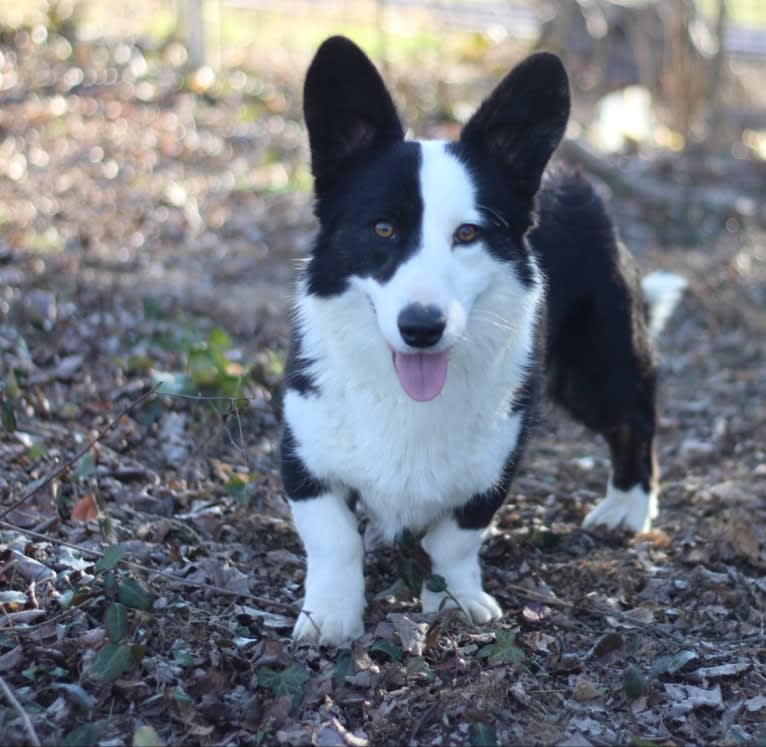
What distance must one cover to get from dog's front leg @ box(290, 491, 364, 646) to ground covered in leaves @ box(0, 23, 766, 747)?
0.28 ft

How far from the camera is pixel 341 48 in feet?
11.3

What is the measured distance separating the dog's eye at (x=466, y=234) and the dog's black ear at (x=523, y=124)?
1.27 feet

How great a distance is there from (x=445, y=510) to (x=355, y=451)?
14.9 inches

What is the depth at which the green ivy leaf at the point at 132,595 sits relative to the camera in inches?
125

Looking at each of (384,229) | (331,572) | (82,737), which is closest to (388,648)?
(331,572)

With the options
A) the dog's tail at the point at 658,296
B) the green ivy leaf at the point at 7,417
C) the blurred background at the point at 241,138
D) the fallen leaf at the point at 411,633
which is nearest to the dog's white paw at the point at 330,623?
the fallen leaf at the point at 411,633

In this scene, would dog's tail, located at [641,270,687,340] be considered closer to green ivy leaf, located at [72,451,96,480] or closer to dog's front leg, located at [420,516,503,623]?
dog's front leg, located at [420,516,503,623]

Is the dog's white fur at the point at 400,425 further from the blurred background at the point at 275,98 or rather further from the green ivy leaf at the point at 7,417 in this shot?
the blurred background at the point at 275,98

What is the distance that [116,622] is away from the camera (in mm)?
3076

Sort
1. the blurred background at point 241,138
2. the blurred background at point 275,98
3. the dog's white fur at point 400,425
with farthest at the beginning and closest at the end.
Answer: the blurred background at point 275,98, the blurred background at point 241,138, the dog's white fur at point 400,425

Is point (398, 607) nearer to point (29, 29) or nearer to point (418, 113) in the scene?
point (418, 113)

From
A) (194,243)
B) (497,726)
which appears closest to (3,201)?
(194,243)

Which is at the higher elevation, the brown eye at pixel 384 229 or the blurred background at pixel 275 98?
the brown eye at pixel 384 229

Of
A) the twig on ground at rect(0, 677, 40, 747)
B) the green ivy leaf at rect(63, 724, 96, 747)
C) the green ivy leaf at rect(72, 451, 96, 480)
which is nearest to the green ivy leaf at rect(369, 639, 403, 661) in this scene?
the green ivy leaf at rect(63, 724, 96, 747)
